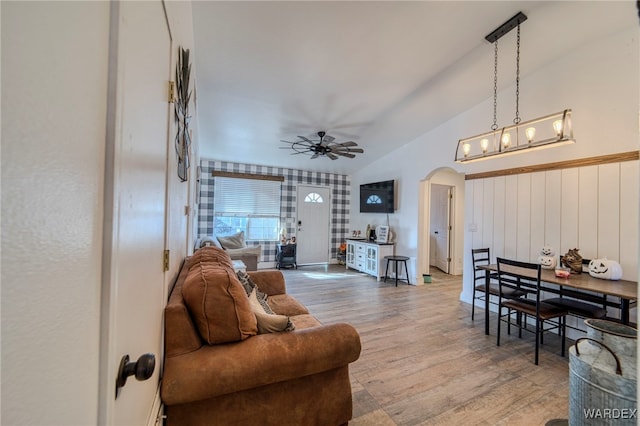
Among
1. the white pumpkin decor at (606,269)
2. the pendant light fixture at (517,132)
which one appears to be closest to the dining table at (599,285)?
the white pumpkin decor at (606,269)

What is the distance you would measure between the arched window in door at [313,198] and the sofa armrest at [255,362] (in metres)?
5.37

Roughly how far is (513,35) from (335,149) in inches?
97.0

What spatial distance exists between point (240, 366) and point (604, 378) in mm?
1804

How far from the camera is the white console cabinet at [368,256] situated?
5.45 m

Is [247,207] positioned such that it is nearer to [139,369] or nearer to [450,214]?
[450,214]

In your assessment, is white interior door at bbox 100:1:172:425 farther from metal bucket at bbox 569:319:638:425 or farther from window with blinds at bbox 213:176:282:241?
window with blinds at bbox 213:176:282:241

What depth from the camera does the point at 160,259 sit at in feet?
3.86

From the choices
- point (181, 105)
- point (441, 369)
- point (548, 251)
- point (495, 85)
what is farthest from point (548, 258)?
point (181, 105)

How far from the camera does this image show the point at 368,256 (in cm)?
576

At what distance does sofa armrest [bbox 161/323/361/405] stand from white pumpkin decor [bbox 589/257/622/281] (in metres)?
2.66

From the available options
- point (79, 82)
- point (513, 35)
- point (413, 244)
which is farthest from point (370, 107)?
point (79, 82)

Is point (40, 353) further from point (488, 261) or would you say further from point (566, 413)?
point (488, 261)

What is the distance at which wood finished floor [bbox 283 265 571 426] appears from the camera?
1.78 metres

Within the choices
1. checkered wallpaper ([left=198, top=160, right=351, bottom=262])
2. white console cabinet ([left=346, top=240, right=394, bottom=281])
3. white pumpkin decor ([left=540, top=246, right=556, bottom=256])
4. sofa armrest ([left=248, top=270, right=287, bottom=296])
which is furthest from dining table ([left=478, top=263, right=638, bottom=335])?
checkered wallpaper ([left=198, top=160, right=351, bottom=262])
